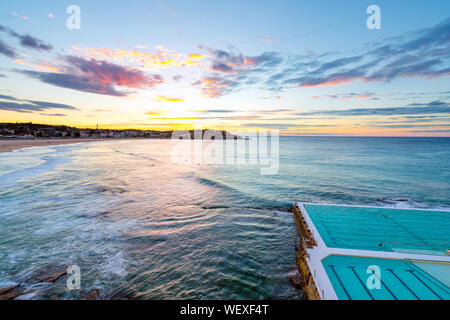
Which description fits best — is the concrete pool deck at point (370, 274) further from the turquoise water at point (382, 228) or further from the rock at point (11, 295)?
the rock at point (11, 295)

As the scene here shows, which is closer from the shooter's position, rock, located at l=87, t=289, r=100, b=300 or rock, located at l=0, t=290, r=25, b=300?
rock, located at l=0, t=290, r=25, b=300

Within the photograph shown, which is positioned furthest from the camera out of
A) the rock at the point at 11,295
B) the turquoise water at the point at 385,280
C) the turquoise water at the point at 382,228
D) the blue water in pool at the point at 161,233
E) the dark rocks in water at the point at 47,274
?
the turquoise water at the point at 382,228

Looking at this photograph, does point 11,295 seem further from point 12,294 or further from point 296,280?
point 296,280

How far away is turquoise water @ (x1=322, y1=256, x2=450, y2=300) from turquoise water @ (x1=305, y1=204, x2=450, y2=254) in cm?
134

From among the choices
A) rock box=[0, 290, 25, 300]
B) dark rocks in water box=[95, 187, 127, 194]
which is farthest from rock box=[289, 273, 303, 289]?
dark rocks in water box=[95, 187, 127, 194]

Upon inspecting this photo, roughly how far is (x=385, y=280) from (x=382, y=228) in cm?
542

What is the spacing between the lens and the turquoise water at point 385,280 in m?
6.13

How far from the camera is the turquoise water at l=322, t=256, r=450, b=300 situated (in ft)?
20.1

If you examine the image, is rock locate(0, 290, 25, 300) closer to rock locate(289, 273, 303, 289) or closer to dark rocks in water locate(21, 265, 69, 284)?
dark rocks in water locate(21, 265, 69, 284)

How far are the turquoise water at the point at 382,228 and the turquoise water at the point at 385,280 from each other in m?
1.34

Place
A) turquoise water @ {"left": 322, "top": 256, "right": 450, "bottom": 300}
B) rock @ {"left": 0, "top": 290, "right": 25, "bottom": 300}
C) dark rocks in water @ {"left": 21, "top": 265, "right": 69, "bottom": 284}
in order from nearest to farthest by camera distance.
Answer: turquoise water @ {"left": 322, "top": 256, "right": 450, "bottom": 300} → rock @ {"left": 0, "top": 290, "right": 25, "bottom": 300} → dark rocks in water @ {"left": 21, "top": 265, "right": 69, "bottom": 284}

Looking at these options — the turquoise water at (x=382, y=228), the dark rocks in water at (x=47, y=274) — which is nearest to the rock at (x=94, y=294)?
the dark rocks in water at (x=47, y=274)
